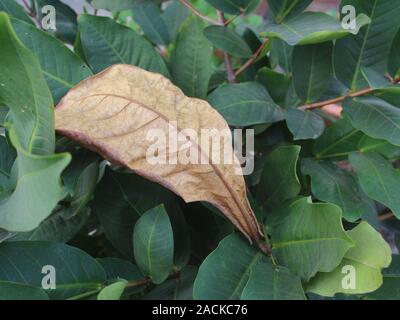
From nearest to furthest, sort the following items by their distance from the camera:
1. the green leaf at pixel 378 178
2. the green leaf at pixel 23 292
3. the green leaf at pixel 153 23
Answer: the green leaf at pixel 23 292 < the green leaf at pixel 378 178 < the green leaf at pixel 153 23

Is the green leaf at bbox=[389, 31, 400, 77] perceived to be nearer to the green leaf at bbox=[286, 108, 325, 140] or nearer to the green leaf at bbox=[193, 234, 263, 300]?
the green leaf at bbox=[286, 108, 325, 140]

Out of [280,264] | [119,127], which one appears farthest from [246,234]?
[119,127]

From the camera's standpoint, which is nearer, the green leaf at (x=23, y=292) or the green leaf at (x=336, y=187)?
the green leaf at (x=23, y=292)

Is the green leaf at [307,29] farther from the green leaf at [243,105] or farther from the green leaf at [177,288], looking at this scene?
the green leaf at [177,288]

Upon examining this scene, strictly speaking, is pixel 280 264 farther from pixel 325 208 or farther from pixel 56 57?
pixel 56 57

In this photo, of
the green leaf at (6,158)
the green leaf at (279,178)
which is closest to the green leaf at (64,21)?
the green leaf at (6,158)

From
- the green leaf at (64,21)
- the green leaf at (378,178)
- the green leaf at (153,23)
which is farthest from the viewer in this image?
the green leaf at (153,23)
